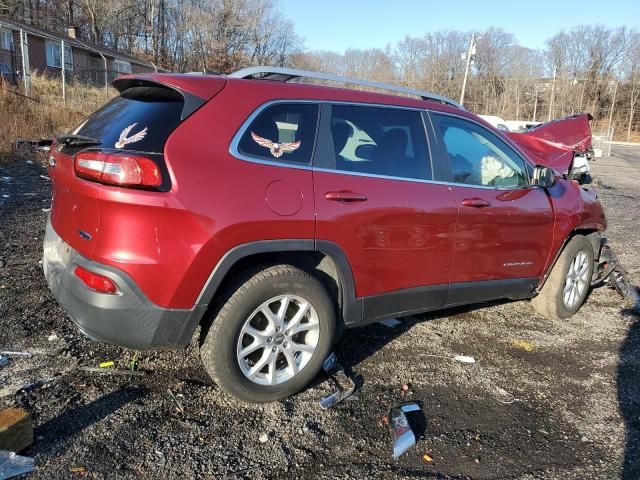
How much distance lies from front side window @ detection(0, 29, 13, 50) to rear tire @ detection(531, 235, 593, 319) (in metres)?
34.6

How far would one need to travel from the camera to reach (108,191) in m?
2.62

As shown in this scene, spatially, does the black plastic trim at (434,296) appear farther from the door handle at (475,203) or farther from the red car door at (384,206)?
the door handle at (475,203)

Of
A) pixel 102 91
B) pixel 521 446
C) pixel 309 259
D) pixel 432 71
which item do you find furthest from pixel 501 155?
pixel 432 71

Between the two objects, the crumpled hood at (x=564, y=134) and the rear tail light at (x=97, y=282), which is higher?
the crumpled hood at (x=564, y=134)

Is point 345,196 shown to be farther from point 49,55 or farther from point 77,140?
point 49,55

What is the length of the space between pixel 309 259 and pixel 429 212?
0.90 metres

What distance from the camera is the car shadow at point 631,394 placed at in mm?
2910

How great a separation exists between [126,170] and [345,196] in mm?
1240

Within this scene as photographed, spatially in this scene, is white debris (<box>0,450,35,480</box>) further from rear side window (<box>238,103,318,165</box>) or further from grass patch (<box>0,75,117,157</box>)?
grass patch (<box>0,75,117,157</box>)

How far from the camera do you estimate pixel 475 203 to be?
151 inches

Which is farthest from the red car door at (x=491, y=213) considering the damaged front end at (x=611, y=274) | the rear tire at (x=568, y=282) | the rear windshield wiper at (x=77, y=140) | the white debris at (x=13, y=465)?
the white debris at (x=13, y=465)

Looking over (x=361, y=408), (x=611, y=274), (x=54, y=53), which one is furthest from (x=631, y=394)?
(x=54, y=53)

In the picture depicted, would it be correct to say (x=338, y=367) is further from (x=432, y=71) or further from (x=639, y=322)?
(x=432, y=71)

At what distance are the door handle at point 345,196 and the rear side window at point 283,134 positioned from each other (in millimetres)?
234
